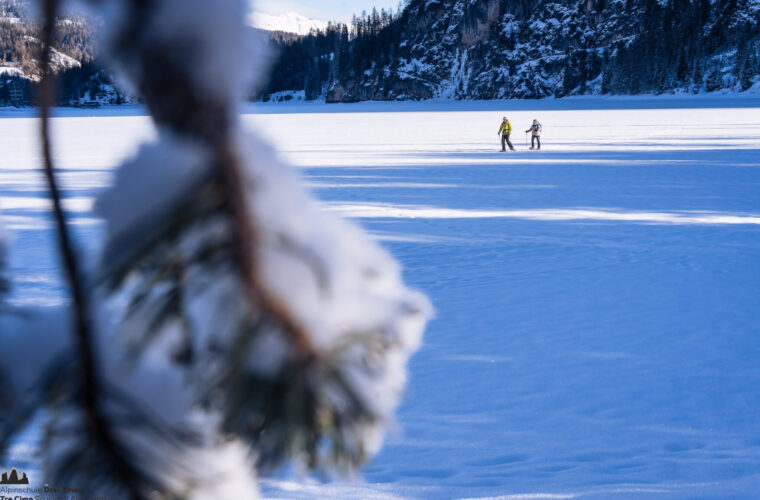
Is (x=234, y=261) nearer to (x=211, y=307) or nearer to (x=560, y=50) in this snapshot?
(x=211, y=307)

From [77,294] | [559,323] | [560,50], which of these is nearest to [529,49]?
[560,50]

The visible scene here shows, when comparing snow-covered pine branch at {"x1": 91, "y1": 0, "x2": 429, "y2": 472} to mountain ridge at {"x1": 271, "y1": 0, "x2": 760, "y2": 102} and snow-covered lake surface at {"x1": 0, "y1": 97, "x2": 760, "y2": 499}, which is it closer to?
snow-covered lake surface at {"x1": 0, "y1": 97, "x2": 760, "y2": 499}

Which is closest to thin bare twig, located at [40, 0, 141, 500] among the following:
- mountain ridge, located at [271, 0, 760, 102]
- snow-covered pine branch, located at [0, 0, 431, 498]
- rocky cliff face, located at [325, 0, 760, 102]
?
snow-covered pine branch, located at [0, 0, 431, 498]

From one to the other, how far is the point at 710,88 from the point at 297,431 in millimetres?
99924

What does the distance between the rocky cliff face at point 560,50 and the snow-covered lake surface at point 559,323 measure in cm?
8697

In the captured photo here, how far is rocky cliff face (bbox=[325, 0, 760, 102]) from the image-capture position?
91.6 meters

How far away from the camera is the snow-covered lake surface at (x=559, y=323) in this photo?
12.3 ft

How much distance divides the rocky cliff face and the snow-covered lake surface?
87.0 meters

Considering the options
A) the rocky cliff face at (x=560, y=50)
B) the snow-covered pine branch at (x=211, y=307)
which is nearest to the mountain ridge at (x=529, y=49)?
the rocky cliff face at (x=560, y=50)

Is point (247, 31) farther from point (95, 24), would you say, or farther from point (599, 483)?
point (599, 483)

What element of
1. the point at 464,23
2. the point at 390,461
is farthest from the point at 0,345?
the point at 464,23

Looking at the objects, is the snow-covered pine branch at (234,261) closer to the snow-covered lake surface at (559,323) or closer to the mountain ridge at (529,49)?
the snow-covered lake surface at (559,323)

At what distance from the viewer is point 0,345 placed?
1.94 feet

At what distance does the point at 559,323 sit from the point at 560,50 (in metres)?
116
